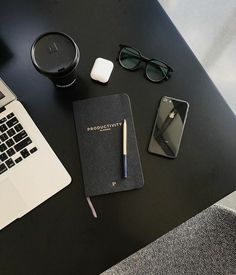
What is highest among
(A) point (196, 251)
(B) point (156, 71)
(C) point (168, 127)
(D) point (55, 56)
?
(D) point (55, 56)

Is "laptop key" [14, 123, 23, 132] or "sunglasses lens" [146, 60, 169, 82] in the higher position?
"laptop key" [14, 123, 23, 132]

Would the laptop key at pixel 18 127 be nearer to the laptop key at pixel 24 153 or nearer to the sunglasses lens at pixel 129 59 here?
the laptop key at pixel 24 153

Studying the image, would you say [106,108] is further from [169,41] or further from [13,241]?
[13,241]

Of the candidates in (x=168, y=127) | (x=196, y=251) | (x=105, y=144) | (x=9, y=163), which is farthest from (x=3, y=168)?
(x=196, y=251)

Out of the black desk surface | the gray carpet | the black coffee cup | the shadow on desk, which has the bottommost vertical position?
the gray carpet

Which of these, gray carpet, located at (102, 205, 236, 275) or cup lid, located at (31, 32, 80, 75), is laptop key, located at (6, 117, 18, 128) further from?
gray carpet, located at (102, 205, 236, 275)

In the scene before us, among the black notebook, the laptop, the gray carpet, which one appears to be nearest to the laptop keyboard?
the laptop

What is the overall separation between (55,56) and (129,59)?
20 cm

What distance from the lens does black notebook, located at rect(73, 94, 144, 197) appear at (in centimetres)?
66

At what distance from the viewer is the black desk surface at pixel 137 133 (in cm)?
63

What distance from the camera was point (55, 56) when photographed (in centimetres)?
64

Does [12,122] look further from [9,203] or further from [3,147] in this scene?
[9,203]

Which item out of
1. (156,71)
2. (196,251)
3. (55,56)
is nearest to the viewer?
(55,56)

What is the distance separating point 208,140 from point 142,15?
38 centimetres
